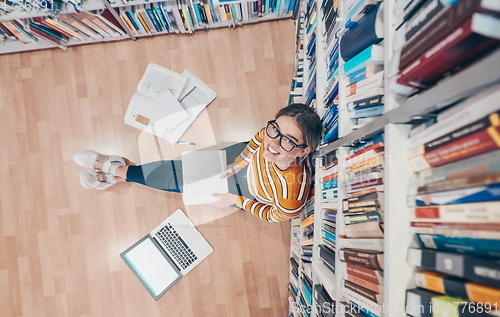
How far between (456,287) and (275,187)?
767mm

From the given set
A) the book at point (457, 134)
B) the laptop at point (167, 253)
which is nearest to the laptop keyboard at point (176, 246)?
the laptop at point (167, 253)

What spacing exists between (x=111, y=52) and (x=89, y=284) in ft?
5.04

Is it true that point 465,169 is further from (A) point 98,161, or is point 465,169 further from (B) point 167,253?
(A) point 98,161

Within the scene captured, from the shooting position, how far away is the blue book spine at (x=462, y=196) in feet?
1.44

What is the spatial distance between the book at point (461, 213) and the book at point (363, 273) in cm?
17

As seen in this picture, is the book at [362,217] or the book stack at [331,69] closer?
the book at [362,217]

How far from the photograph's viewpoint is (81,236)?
1813mm

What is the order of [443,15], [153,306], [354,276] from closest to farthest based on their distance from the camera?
1. [443,15]
2. [354,276]
3. [153,306]

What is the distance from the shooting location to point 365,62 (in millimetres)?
737

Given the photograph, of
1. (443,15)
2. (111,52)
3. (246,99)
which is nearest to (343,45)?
(443,15)

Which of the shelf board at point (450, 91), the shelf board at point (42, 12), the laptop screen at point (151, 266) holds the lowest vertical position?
the laptop screen at point (151, 266)

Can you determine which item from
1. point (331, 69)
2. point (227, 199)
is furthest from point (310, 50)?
point (227, 199)

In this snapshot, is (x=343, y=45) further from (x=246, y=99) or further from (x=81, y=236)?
(x=81, y=236)

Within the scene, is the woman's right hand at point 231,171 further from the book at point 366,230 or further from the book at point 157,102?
the book at point 366,230
